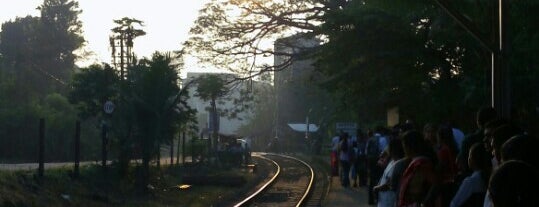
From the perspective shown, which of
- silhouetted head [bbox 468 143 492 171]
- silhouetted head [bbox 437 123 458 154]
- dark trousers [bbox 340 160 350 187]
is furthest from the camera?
dark trousers [bbox 340 160 350 187]

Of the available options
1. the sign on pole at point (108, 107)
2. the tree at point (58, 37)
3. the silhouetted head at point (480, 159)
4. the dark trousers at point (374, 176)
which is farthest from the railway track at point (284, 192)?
the tree at point (58, 37)

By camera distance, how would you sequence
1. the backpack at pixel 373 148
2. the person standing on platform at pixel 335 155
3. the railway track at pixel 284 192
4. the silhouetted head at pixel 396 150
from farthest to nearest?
A: the person standing on platform at pixel 335 155, the railway track at pixel 284 192, the backpack at pixel 373 148, the silhouetted head at pixel 396 150

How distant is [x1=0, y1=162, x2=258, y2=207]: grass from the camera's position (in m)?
17.0

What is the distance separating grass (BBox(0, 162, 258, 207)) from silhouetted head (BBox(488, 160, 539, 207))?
12.4m

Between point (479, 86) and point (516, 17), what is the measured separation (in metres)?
5.94

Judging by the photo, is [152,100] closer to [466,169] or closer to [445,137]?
[445,137]

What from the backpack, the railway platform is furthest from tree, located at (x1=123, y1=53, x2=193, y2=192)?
the backpack

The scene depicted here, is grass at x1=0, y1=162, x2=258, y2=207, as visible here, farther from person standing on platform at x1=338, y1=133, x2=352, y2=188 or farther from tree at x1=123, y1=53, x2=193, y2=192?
person standing on platform at x1=338, y1=133, x2=352, y2=188

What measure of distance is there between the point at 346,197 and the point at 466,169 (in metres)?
13.8

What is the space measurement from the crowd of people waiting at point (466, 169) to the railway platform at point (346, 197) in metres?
9.18

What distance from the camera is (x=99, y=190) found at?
2147 centimetres

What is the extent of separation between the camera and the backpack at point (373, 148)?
58.7 ft

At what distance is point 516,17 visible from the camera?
12.7 metres

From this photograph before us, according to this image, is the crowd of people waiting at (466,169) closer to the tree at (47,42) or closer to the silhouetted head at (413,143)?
the silhouetted head at (413,143)
